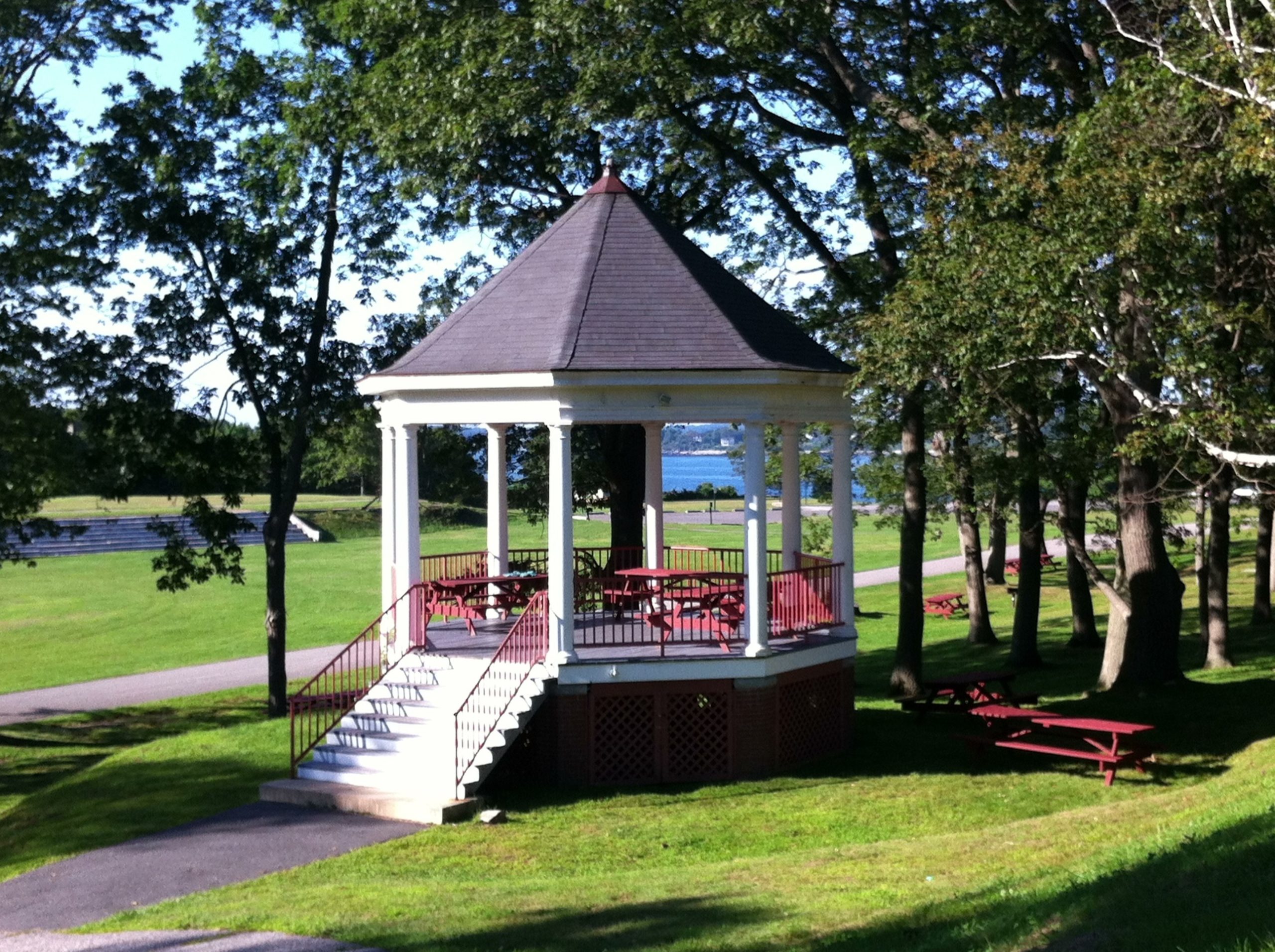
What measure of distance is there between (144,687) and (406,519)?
60.4 ft

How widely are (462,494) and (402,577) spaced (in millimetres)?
14043

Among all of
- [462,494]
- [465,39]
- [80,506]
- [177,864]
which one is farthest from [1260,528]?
[80,506]

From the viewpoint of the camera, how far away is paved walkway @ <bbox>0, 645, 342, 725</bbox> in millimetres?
31812

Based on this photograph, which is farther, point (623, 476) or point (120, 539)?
point (120, 539)

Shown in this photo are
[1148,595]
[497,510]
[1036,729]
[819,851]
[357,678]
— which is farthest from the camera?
[497,510]

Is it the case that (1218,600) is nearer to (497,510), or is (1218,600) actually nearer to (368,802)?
(497,510)

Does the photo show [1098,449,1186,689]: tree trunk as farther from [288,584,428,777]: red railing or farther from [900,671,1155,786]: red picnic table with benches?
[288,584,428,777]: red railing

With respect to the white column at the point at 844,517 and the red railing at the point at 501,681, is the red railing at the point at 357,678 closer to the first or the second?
the red railing at the point at 501,681

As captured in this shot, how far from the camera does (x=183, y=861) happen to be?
14.1m

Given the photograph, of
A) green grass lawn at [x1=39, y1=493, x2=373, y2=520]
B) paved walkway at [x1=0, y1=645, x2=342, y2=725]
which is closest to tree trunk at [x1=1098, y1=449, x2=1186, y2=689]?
paved walkway at [x1=0, y1=645, x2=342, y2=725]

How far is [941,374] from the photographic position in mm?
19938

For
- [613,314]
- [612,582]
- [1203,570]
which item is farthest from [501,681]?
[1203,570]

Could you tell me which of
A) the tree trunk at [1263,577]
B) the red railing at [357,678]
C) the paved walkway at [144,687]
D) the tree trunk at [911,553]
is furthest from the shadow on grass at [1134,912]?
the paved walkway at [144,687]

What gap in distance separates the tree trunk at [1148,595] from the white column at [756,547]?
6.55 m
